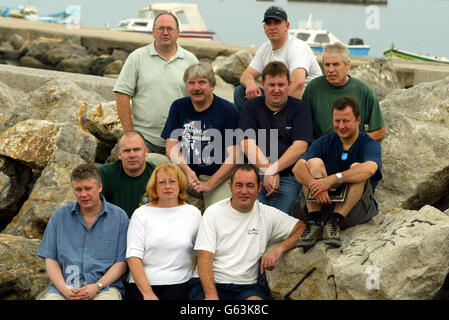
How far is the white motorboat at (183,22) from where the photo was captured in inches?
1223

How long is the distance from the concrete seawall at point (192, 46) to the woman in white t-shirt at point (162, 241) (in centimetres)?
856

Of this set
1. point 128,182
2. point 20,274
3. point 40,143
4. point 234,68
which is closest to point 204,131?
point 128,182

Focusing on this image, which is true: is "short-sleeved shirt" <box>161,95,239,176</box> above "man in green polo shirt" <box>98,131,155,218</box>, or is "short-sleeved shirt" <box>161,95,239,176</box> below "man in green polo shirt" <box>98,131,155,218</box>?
above

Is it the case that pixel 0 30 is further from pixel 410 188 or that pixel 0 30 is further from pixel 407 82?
pixel 410 188

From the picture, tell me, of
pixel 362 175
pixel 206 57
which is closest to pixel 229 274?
pixel 362 175

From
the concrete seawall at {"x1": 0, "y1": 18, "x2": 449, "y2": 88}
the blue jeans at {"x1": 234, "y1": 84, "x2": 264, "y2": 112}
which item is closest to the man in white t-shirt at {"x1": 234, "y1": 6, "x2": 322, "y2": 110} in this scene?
the blue jeans at {"x1": 234, "y1": 84, "x2": 264, "y2": 112}

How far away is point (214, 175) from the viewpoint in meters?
5.69

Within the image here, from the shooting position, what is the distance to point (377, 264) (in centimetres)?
450

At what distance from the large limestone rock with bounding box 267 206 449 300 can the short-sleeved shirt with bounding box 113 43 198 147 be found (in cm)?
208

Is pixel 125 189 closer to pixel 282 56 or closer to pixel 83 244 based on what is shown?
pixel 83 244

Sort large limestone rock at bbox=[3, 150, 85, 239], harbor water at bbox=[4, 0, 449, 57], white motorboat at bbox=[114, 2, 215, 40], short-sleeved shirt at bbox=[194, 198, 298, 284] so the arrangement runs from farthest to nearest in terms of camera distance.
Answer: harbor water at bbox=[4, 0, 449, 57] < white motorboat at bbox=[114, 2, 215, 40] < large limestone rock at bbox=[3, 150, 85, 239] < short-sleeved shirt at bbox=[194, 198, 298, 284]

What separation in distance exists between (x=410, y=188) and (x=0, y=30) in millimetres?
19498

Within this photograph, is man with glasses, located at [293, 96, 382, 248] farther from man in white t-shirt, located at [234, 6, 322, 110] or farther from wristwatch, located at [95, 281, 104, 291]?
wristwatch, located at [95, 281, 104, 291]

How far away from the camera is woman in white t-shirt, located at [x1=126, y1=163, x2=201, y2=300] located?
4.73 meters
